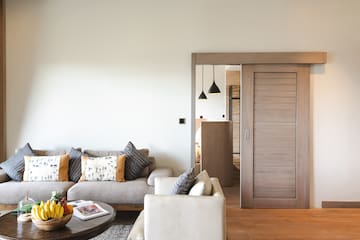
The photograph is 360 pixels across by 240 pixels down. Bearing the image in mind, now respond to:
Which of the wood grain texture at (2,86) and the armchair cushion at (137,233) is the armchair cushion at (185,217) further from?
the wood grain texture at (2,86)

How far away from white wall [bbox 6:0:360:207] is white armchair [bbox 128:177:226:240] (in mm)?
2118

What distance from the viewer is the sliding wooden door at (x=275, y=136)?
4453 millimetres

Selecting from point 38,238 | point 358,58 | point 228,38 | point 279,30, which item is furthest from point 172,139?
point 358,58

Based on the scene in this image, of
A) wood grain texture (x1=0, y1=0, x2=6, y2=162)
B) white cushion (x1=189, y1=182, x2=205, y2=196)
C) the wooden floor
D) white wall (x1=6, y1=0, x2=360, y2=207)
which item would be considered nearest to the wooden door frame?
white wall (x1=6, y1=0, x2=360, y2=207)

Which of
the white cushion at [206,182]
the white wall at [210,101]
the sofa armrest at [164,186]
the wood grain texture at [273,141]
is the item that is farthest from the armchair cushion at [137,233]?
the white wall at [210,101]

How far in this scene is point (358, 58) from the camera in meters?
4.44

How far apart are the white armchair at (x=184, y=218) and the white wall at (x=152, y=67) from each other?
2118mm

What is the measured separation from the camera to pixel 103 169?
3.98m

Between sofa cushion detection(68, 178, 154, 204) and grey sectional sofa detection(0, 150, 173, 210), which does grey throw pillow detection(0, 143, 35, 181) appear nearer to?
grey sectional sofa detection(0, 150, 173, 210)

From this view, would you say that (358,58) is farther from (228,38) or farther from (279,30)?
(228,38)

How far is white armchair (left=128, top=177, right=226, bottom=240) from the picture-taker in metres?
2.44

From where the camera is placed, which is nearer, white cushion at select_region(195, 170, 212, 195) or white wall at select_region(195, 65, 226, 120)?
white cushion at select_region(195, 170, 212, 195)

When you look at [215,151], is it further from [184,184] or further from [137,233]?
[137,233]

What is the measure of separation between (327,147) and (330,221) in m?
1.05
